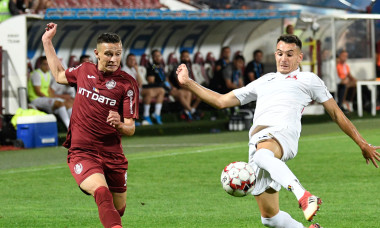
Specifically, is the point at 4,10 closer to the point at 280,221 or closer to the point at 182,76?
the point at 182,76

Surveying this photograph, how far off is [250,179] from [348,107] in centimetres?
1999

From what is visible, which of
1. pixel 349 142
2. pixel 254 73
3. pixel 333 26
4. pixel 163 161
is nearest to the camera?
pixel 163 161

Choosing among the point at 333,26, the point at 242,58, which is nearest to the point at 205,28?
the point at 242,58

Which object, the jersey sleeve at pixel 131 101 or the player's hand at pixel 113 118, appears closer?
the player's hand at pixel 113 118

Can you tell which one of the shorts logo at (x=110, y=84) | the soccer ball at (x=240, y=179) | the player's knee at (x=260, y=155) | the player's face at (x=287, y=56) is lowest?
the soccer ball at (x=240, y=179)

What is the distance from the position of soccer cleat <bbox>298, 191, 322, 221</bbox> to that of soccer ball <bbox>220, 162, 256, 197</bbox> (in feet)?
2.17

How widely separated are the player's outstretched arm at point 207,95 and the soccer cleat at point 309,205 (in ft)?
4.35

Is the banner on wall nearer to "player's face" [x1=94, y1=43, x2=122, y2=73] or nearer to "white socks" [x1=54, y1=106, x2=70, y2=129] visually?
"white socks" [x1=54, y1=106, x2=70, y2=129]

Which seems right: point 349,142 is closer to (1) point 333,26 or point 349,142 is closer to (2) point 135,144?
(2) point 135,144

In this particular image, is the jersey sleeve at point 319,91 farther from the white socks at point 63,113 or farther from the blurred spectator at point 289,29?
the blurred spectator at point 289,29

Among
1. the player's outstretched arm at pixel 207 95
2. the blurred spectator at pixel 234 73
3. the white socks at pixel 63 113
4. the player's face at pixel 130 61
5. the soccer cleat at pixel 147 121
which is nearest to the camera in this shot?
the player's outstretched arm at pixel 207 95

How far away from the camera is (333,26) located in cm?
2612

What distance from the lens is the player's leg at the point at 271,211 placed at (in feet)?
26.6

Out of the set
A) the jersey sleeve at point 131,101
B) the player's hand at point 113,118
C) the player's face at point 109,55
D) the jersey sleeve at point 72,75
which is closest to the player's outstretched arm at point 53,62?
the jersey sleeve at point 72,75
